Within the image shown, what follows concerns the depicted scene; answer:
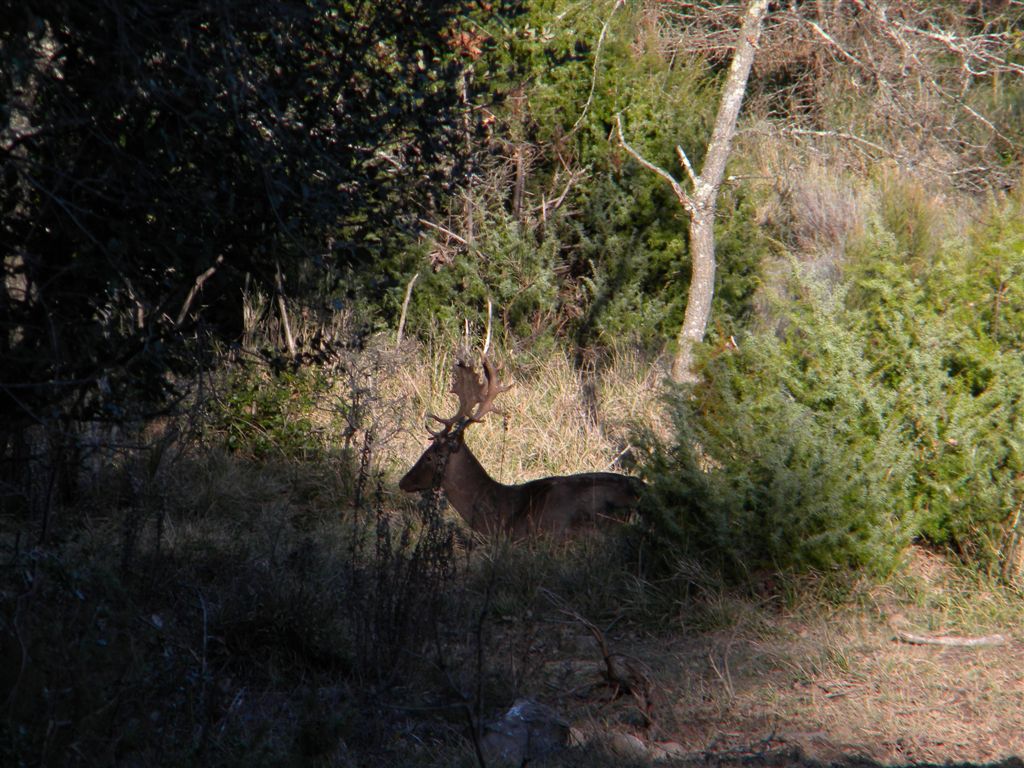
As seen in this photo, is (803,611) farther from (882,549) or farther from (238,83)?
(238,83)

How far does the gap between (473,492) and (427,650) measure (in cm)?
245

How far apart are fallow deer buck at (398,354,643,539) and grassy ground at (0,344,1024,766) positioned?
250 millimetres

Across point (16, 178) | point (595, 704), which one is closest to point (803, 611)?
point (595, 704)

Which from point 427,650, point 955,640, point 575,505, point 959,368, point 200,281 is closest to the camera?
point 200,281

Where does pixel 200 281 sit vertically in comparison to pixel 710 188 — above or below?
below

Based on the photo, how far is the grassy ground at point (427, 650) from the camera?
3635 millimetres

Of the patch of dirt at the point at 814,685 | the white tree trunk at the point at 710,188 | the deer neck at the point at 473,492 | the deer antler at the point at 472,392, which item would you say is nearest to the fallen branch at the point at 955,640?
the patch of dirt at the point at 814,685

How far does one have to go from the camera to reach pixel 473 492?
7301mm

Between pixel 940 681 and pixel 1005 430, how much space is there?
1.77m

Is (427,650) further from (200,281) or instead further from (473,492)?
(473,492)

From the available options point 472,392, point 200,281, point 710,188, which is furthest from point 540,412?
point 200,281

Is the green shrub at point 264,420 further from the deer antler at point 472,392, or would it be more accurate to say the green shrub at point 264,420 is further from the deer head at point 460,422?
the deer antler at point 472,392

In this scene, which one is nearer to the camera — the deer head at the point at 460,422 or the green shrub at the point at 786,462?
the green shrub at the point at 786,462

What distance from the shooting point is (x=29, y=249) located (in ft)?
13.1
